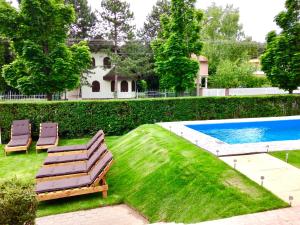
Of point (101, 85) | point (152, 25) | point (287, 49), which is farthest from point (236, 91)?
point (101, 85)

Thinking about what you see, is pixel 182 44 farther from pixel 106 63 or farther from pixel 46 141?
pixel 106 63

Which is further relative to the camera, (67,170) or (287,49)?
(287,49)

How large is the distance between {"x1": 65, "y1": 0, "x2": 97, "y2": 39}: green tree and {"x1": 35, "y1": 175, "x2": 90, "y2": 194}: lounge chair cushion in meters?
32.1

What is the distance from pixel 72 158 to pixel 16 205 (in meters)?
6.11

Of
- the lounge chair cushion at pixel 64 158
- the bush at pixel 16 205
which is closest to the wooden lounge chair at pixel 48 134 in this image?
the lounge chair cushion at pixel 64 158

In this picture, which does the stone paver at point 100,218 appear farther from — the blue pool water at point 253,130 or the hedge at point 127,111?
the hedge at point 127,111

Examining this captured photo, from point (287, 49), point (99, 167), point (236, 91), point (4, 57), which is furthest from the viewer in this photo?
point (4, 57)

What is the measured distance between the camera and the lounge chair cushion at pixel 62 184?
8031 millimetres

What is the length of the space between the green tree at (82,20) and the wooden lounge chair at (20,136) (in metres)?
25.3

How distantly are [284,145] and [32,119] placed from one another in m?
12.0

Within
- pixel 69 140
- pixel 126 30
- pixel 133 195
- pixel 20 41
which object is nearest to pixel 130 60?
pixel 126 30

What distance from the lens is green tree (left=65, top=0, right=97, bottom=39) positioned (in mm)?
37531

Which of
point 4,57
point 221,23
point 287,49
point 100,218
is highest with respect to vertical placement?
point 221,23

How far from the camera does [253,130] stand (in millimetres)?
15914
